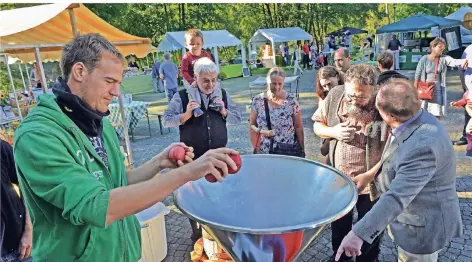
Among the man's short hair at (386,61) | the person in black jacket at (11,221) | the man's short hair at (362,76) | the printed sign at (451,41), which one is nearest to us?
the person in black jacket at (11,221)

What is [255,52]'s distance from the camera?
27.2 metres

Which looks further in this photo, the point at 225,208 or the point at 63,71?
the point at 225,208

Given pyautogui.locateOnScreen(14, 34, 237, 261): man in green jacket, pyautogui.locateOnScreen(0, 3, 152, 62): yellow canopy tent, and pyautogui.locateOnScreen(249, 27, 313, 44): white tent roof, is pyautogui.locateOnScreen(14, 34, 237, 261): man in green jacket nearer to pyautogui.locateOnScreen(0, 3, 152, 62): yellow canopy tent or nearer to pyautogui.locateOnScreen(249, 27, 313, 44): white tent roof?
pyautogui.locateOnScreen(0, 3, 152, 62): yellow canopy tent

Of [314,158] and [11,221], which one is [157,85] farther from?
[11,221]

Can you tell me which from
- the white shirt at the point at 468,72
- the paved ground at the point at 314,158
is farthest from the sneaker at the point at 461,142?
the white shirt at the point at 468,72

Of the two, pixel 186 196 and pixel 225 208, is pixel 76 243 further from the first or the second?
pixel 225 208

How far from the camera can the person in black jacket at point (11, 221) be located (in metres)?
2.11

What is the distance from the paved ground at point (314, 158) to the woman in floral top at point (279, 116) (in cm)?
109

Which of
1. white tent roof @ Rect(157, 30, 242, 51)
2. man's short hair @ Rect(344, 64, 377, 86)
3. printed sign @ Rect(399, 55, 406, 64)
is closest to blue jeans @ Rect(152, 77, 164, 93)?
white tent roof @ Rect(157, 30, 242, 51)

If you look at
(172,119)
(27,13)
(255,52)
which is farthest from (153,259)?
(255,52)

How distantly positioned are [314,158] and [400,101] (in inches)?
154

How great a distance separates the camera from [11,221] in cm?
213

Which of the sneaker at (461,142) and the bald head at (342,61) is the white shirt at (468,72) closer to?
the sneaker at (461,142)

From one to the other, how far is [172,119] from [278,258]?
2.10m
